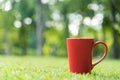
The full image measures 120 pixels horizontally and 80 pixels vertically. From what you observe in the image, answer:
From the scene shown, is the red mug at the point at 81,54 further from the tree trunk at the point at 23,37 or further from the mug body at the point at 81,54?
the tree trunk at the point at 23,37

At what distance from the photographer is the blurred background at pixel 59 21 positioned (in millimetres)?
17587

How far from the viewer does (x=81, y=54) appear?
368 cm

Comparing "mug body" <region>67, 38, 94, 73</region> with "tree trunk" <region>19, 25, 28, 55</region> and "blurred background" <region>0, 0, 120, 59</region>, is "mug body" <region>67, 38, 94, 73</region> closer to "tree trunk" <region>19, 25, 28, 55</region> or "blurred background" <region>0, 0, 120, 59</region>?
"blurred background" <region>0, 0, 120, 59</region>

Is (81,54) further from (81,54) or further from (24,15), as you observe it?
(24,15)

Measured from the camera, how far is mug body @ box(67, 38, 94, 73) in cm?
367

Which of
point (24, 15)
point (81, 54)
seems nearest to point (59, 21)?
point (24, 15)

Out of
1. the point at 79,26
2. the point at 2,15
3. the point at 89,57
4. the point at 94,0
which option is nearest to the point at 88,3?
the point at 94,0

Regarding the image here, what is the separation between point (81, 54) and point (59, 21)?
79.6 ft

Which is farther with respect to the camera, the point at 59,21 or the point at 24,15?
the point at 59,21

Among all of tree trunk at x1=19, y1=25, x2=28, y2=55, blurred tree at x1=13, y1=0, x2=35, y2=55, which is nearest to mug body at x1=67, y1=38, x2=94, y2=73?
blurred tree at x1=13, y1=0, x2=35, y2=55

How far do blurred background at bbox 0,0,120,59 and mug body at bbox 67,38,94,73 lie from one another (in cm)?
1145

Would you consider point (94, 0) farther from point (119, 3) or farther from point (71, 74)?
point (71, 74)

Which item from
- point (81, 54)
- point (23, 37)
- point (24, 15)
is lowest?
point (23, 37)

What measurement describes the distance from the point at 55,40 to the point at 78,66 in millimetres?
26660
